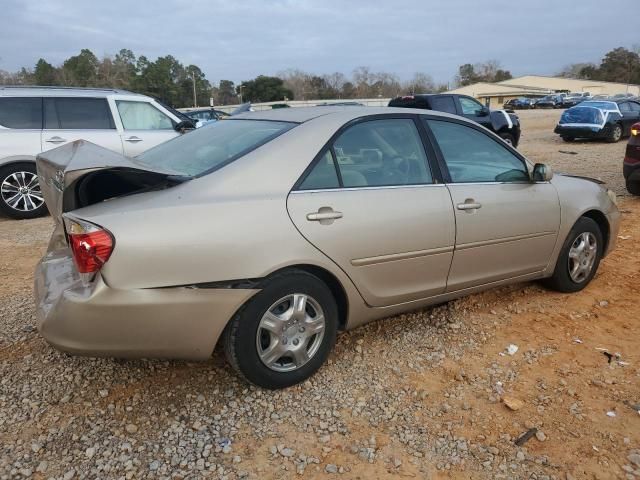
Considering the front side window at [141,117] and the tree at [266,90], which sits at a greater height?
the tree at [266,90]

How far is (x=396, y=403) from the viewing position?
2.79 meters

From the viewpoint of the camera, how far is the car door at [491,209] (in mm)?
3417

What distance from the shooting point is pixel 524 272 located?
12.8 ft

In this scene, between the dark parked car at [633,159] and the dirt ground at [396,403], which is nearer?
the dirt ground at [396,403]

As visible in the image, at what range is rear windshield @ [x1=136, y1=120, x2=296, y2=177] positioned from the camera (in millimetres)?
2877

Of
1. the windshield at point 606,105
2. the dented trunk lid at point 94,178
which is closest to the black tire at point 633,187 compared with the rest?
the dented trunk lid at point 94,178

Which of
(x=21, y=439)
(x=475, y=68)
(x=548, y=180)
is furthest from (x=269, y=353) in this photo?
(x=475, y=68)

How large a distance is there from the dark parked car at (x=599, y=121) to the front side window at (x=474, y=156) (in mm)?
16011

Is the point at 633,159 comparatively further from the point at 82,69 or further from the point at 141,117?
the point at 82,69

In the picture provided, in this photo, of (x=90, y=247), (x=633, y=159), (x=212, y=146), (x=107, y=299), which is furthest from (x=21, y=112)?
(x=633, y=159)

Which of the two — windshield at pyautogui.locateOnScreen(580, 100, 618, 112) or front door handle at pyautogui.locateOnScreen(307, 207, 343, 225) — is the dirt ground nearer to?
front door handle at pyautogui.locateOnScreen(307, 207, 343, 225)

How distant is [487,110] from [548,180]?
11792 mm

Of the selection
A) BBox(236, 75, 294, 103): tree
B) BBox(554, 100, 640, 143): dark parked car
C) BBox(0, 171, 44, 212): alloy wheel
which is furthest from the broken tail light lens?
BBox(236, 75, 294, 103): tree

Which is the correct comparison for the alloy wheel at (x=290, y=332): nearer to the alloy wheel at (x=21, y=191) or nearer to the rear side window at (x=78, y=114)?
the alloy wheel at (x=21, y=191)
